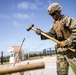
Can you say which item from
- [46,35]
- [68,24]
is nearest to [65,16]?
[68,24]

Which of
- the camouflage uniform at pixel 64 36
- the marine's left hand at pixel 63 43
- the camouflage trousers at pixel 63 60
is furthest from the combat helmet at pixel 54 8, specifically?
the camouflage trousers at pixel 63 60

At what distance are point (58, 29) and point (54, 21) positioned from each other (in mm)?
282

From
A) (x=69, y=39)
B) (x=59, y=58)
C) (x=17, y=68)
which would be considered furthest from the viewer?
(x=59, y=58)

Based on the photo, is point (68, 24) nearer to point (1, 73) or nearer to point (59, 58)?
point (59, 58)

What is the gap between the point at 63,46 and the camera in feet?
18.5

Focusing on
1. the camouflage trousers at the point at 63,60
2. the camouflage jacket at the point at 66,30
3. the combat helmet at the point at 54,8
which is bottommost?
the camouflage trousers at the point at 63,60

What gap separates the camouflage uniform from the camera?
544cm

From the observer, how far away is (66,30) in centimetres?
566


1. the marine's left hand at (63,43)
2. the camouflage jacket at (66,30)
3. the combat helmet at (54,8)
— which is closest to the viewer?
the camouflage jacket at (66,30)

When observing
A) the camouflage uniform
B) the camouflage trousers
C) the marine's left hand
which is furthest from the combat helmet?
the camouflage trousers

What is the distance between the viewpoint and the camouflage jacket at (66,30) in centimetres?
541

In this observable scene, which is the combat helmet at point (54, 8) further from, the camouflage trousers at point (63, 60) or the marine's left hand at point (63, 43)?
the camouflage trousers at point (63, 60)

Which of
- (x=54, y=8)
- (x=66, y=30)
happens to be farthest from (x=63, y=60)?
(x=54, y=8)

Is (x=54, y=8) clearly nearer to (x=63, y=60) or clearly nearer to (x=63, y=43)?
(x=63, y=43)
